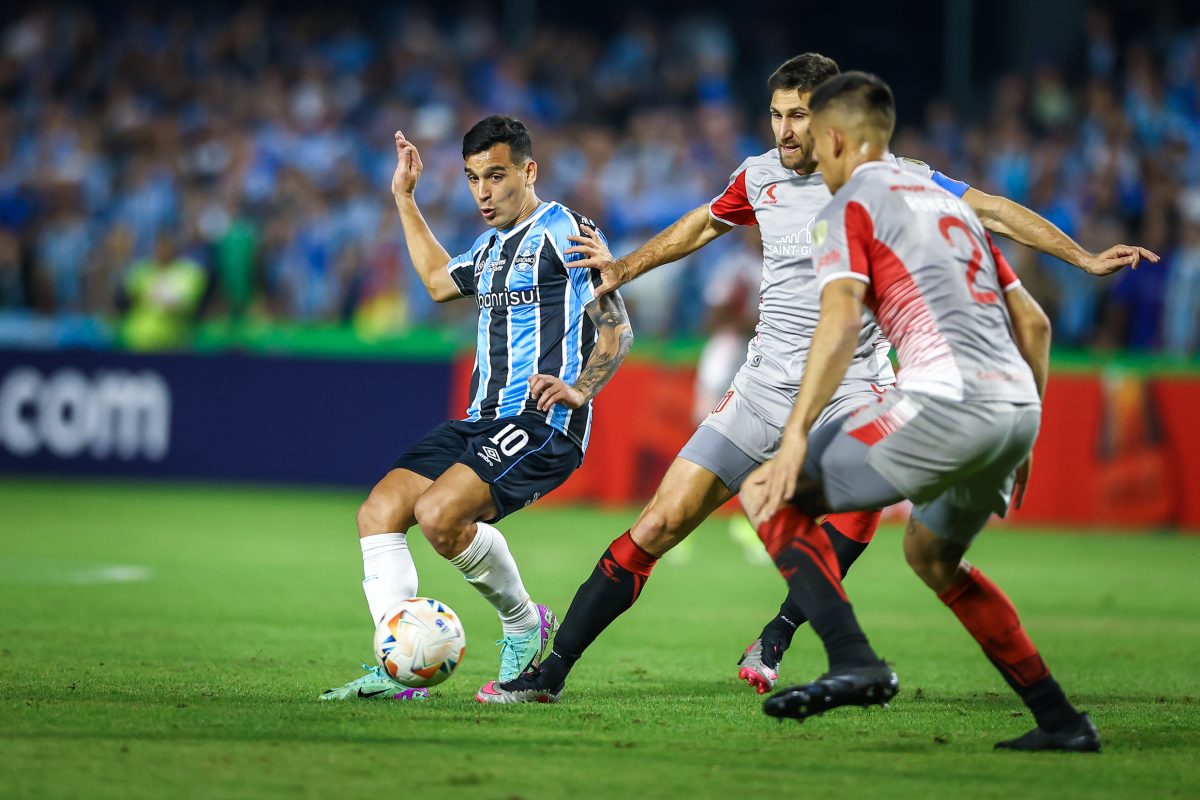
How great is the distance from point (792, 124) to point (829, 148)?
1214 millimetres

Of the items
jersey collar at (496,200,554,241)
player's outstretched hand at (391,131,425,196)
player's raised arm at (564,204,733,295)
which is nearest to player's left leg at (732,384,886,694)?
player's raised arm at (564,204,733,295)

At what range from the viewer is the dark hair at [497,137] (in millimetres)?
6852

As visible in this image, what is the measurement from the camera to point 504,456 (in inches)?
261

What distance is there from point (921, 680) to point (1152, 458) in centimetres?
829

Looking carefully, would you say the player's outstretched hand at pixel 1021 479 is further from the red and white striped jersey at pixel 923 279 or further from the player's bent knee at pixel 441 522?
the player's bent knee at pixel 441 522

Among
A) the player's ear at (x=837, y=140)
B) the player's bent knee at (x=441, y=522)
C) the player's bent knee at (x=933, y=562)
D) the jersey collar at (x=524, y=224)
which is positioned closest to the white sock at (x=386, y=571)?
the player's bent knee at (x=441, y=522)

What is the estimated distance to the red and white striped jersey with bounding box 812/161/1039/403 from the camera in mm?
5270

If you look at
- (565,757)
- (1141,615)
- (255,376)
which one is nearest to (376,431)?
(255,376)

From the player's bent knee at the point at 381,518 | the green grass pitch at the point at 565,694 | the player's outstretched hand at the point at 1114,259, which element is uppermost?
the player's outstretched hand at the point at 1114,259

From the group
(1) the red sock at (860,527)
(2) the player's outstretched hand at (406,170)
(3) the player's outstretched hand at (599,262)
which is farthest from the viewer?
(2) the player's outstretched hand at (406,170)

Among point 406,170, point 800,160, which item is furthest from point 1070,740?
point 406,170

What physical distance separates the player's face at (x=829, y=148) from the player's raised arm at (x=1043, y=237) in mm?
1145

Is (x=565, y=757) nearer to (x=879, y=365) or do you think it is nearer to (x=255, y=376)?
(x=879, y=365)

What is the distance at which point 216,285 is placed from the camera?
61.3 feet
